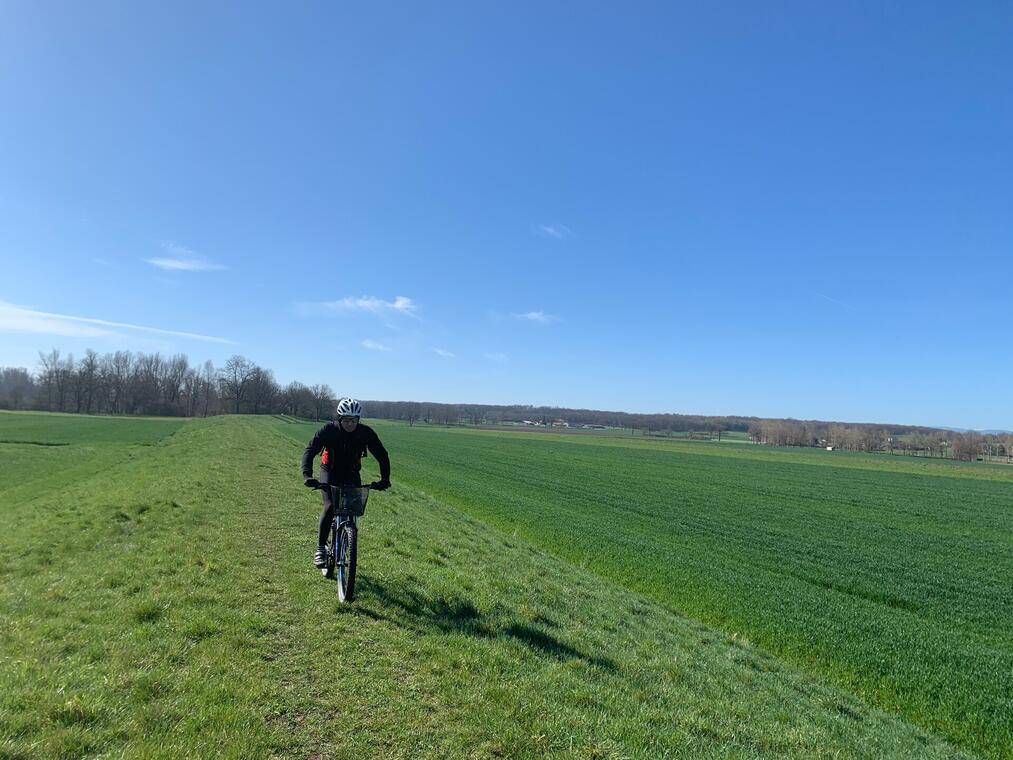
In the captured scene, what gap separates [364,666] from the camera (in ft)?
17.2

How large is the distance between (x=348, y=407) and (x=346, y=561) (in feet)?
6.91

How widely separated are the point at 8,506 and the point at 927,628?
84.9ft

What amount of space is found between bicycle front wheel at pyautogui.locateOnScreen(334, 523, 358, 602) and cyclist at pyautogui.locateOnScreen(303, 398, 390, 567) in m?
0.38

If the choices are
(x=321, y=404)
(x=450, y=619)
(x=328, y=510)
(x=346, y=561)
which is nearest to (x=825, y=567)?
(x=450, y=619)

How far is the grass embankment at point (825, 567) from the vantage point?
8227mm

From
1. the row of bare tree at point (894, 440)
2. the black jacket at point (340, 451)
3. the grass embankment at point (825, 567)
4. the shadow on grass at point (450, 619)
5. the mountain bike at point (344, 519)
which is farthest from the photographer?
the row of bare tree at point (894, 440)

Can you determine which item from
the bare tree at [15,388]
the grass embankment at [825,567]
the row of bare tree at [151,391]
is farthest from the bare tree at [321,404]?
the grass embankment at [825,567]

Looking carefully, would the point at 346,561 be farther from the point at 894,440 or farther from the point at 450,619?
the point at 894,440

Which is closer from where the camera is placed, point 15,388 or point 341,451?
point 341,451

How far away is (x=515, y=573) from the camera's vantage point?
10320 mm

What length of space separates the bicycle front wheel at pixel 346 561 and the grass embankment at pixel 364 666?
0.25 meters

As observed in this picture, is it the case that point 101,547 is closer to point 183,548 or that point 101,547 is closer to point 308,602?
point 183,548

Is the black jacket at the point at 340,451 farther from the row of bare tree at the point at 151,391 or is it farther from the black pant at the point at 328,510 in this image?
the row of bare tree at the point at 151,391

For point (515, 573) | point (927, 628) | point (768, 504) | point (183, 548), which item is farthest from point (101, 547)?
point (768, 504)
